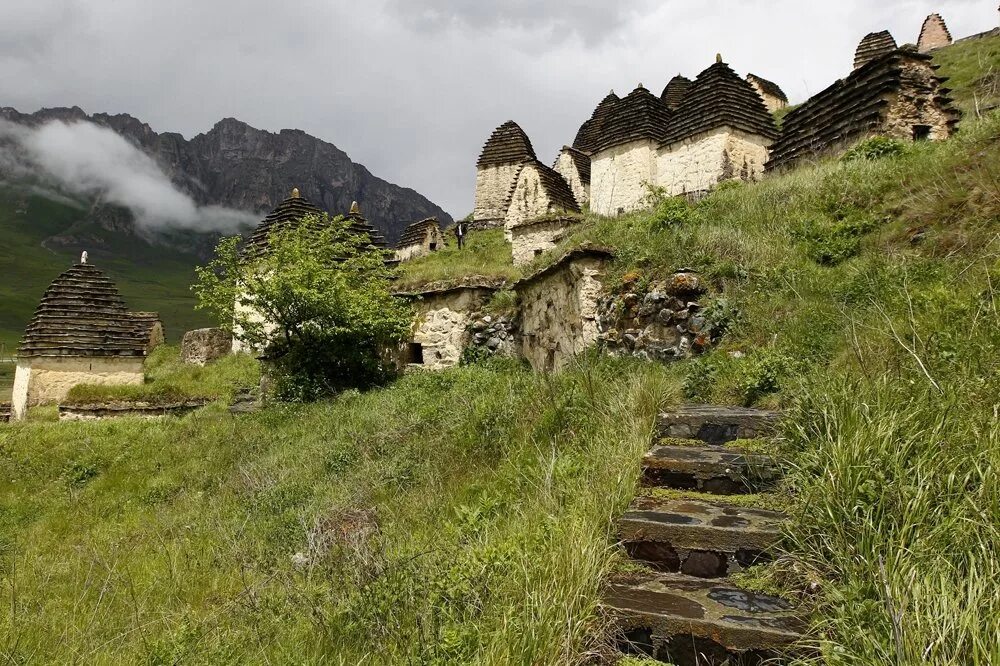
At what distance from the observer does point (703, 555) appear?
3.05m

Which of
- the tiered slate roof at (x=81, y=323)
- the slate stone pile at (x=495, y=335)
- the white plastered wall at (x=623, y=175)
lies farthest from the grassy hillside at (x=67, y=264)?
the slate stone pile at (x=495, y=335)

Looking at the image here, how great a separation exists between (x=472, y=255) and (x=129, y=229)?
166502 mm

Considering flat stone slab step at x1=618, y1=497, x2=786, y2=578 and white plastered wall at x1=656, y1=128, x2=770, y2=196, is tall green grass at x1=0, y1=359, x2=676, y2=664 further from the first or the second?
white plastered wall at x1=656, y1=128, x2=770, y2=196

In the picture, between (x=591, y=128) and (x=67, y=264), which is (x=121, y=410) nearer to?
(x=591, y=128)

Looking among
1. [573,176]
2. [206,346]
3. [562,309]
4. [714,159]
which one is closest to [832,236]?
[562,309]

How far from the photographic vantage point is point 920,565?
85.8 inches

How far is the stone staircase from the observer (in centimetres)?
243

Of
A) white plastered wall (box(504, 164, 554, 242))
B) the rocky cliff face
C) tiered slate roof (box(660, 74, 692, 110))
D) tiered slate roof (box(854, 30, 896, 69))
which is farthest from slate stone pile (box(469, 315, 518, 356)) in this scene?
the rocky cliff face

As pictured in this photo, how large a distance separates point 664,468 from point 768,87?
42.5 metres

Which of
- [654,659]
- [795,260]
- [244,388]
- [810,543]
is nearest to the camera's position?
[654,659]

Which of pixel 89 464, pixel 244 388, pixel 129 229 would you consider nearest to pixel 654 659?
pixel 89 464

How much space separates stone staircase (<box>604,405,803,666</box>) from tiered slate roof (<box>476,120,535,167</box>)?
28827 millimetres

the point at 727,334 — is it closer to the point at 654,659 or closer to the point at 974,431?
the point at 974,431

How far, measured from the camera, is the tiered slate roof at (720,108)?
19.3 m
